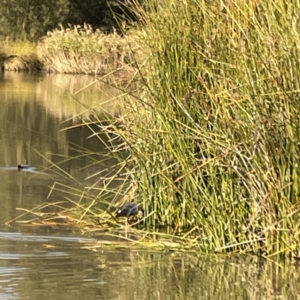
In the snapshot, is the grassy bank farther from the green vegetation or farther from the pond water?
the green vegetation

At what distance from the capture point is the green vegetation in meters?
3.95

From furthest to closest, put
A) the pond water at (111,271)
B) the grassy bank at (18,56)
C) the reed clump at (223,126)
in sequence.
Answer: the grassy bank at (18,56), the reed clump at (223,126), the pond water at (111,271)

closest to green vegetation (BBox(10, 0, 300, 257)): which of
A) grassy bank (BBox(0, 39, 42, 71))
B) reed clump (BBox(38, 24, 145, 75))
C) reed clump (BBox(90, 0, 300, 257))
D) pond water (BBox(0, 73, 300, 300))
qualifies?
reed clump (BBox(90, 0, 300, 257))

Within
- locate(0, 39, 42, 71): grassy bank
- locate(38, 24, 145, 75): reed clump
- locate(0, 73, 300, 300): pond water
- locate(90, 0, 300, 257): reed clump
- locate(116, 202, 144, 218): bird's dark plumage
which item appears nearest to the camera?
locate(0, 73, 300, 300): pond water

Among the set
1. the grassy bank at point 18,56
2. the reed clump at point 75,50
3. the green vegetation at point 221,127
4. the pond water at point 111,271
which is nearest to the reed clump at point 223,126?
the green vegetation at point 221,127

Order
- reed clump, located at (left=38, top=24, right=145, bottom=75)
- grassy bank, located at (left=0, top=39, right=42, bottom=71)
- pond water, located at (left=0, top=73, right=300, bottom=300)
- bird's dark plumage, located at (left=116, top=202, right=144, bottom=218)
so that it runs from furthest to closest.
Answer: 1. grassy bank, located at (left=0, top=39, right=42, bottom=71)
2. reed clump, located at (left=38, top=24, right=145, bottom=75)
3. bird's dark plumage, located at (left=116, top=202, right=144, bottom=218)
4. pond water, located at (left=0, top=73, right=300, bottom=300)

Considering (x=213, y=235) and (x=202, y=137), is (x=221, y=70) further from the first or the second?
(x=213, y=235)

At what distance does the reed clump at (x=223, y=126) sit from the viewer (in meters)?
3.95

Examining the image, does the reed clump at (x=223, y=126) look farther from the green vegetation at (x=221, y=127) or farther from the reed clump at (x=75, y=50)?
the reed clump at (x=75, y=50)

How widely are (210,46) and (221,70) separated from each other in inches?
7.9

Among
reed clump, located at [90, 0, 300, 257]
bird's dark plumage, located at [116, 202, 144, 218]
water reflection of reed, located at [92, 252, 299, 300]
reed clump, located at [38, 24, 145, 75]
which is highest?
reed clump, located at [38, 24, 145, 75]

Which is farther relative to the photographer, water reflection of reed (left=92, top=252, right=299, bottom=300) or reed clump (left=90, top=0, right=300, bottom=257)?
reed clump (left=90, top=0, right=300, bottom=257)

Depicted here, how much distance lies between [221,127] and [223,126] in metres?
0.04

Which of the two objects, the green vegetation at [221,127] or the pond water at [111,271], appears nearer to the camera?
the pond water at [111,271]
